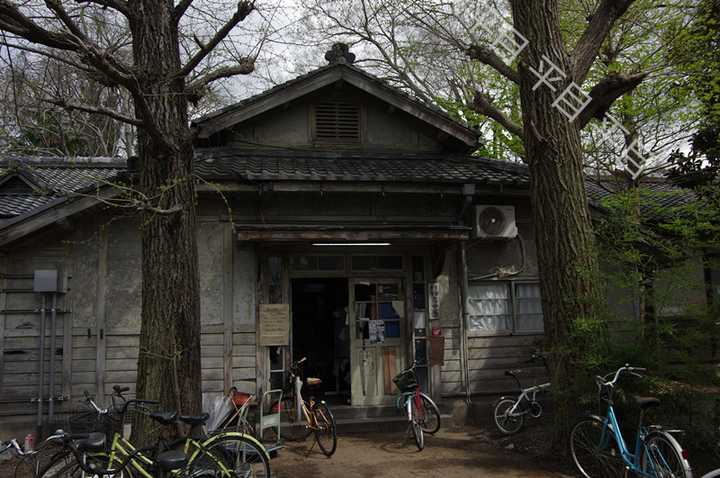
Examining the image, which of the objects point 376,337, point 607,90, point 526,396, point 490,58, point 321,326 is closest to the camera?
point 607,90

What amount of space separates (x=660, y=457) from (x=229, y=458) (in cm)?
438

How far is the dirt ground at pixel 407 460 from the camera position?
23.1ft

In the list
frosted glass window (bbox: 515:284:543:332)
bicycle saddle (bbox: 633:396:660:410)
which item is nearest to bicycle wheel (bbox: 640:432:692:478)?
bicycle saddle (bbox: 633:396:660:410)

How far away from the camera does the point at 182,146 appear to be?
21.2 feet

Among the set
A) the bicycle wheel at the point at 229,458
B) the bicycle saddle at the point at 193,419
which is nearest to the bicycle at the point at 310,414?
the bicycle wheel at the point at 229,458

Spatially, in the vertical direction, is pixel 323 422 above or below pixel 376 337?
below

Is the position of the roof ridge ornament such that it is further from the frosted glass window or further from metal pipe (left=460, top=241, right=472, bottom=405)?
the frosted glass window

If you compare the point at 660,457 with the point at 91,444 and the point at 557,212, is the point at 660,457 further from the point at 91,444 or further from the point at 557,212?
the point at 91,444

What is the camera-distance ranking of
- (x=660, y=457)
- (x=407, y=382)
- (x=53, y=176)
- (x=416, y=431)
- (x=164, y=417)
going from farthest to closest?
(x=53, y=176)
(x=407, y=382)
(x=416, y=431)
(x=660, y=457)
(x=164, y=417)

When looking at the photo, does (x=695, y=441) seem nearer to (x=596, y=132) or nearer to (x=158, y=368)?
(x=158, y=368)

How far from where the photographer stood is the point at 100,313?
9.20 meters

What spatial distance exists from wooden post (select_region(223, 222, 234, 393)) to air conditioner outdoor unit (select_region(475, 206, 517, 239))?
4.48 metres

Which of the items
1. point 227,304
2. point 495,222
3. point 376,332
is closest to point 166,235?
point 227,304

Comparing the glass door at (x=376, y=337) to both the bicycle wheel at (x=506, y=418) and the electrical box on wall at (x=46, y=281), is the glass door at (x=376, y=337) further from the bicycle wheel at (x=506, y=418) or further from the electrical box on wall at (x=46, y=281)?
the electrical box on wall at (x=46, y=281)
